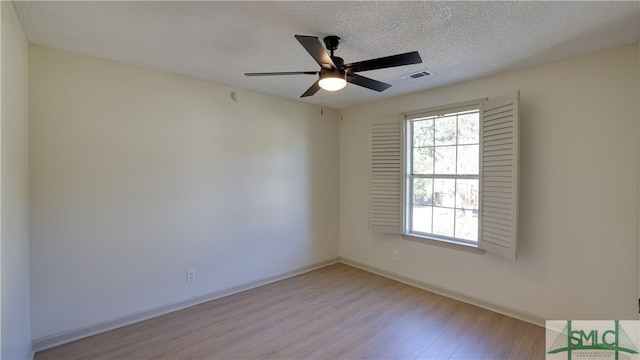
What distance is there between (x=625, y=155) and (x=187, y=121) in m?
3.88

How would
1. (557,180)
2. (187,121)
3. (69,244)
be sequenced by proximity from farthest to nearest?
(187,121) → (557,180) → (69,244)

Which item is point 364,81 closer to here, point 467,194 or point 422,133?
point 422,133

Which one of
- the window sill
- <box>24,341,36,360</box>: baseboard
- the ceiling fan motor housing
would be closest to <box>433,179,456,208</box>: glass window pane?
the window sill

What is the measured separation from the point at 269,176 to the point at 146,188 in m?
1.41

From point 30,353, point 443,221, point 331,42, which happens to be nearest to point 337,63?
point 331,42

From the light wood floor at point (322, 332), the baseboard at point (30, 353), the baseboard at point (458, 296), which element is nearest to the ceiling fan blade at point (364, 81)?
the light wood floor at point (322, 332)

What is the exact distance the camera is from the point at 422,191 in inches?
147

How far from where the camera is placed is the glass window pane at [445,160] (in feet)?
11.2

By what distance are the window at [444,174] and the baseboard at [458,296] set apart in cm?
60

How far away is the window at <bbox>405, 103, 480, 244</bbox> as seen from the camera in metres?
3.25

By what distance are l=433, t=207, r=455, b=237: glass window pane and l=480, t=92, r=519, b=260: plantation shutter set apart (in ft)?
1.50

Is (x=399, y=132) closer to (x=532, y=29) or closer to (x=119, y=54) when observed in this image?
(x=532, y=29)

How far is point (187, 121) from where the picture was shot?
121 inches


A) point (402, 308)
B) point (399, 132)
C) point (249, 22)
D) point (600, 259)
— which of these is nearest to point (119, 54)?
point (249, 22)
